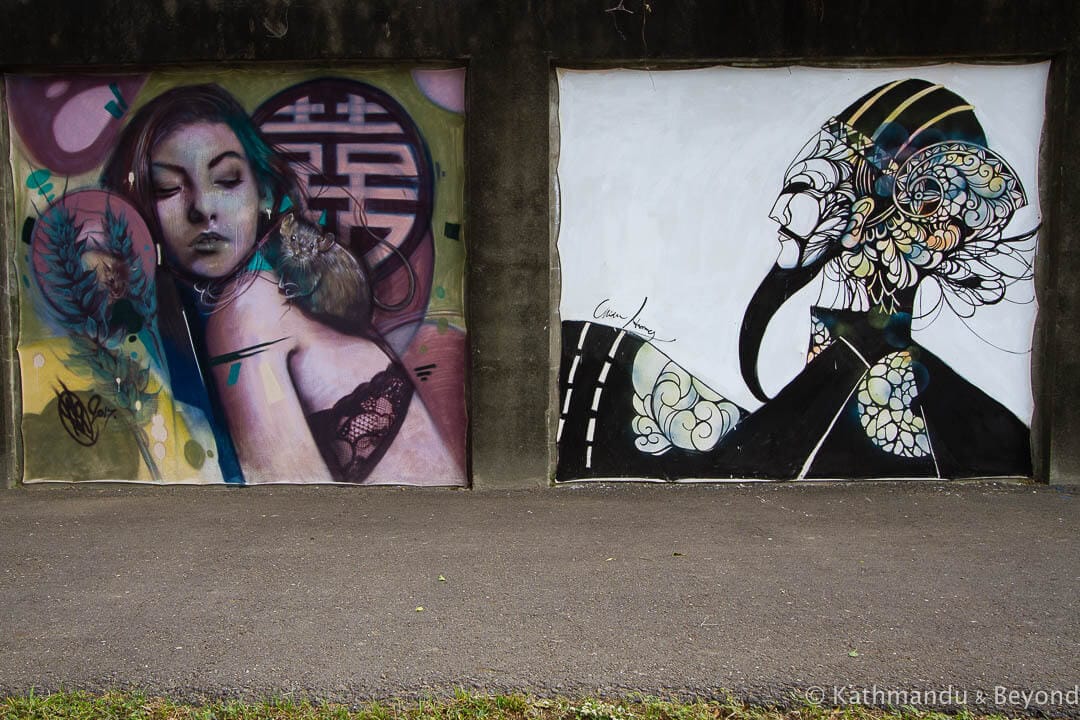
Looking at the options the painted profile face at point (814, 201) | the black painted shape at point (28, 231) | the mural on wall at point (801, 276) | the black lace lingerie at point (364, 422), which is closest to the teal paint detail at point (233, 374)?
the black lace lingerie at point (364, 422)

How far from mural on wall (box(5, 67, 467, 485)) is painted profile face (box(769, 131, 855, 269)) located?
7.09ft

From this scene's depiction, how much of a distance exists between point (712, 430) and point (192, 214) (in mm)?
3744

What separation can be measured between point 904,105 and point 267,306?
14.4 ft

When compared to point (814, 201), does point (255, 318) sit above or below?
below

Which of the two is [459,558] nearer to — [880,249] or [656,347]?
[656,347]

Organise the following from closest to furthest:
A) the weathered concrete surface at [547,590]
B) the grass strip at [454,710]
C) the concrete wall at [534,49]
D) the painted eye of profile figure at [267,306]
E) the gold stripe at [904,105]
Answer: the grass strip at [454,710] < the weathered concrete surface at [547,590] < the concrete wall at [534,49] < the gold stripe at [904,105] < the painted eye of profile figure at [267,306]

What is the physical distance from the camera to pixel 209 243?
18.6 feet

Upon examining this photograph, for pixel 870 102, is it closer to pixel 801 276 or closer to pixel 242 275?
pixel 801 276

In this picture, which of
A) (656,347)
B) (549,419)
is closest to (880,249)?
(656,347)

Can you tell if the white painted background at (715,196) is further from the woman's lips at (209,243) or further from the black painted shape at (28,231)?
the black painted shape at (28,231)

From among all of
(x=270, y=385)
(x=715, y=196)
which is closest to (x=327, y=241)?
(x=270, y=385)

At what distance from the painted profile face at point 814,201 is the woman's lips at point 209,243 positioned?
143 inches

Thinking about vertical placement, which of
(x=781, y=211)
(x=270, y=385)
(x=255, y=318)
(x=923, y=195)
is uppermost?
(x=923, y=195)

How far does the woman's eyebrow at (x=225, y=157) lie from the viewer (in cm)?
564
